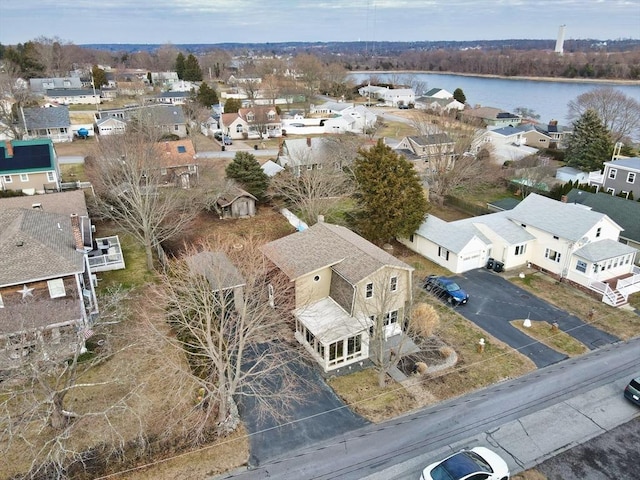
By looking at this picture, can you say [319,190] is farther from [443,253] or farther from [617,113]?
[617,113]

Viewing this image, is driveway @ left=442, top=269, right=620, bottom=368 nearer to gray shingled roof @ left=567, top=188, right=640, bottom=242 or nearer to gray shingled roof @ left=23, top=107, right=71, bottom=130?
gray shingled roof @ left=567, top=188, right=640, bottom=242

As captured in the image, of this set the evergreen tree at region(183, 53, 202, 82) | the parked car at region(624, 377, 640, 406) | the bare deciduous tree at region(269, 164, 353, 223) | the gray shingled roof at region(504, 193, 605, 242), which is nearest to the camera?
the parked car at region(624, 377, 640, 406)

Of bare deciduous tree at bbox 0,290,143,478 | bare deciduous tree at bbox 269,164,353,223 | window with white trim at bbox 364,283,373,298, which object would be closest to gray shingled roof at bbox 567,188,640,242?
bare deciduous tree at bbox 269,164,353,223

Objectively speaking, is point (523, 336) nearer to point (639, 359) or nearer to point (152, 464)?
point (639, 359)

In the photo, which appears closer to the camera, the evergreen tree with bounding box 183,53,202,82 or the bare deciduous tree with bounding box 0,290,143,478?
the bare deciduous tree with bounding box 0,290,143,478

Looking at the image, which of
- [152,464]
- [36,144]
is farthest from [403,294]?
[36,144]

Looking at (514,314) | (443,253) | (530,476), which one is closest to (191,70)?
(443,253)

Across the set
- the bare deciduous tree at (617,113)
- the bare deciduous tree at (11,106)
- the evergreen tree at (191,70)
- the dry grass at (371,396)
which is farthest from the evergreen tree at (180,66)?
the dry grass at (371,396)

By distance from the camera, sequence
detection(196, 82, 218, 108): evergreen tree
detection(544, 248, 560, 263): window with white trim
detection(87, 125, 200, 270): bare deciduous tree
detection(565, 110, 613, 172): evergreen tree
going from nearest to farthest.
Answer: detection(87, 125, 200, 270): bare deciduous tree, detection(544, 248, 560, 263): window with white trim, detection(565, 110, 613, 172): evergreen tree, detection(196, 82, 218, 108): evergreen tree
